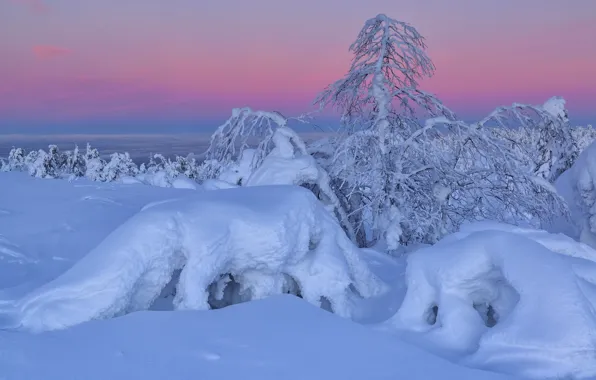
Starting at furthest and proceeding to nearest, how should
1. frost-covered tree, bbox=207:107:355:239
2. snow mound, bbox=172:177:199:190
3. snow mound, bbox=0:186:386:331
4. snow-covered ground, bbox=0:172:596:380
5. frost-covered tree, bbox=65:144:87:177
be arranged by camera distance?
frost-covered tree, bbox=65:144:87:177 < snow mound, bbox=172:177:199:190 < frost-covered tree, bbox=207:107:355:239 < snow mound, bbox=0:186:386:331 < snow-covered ground, bbox=0:172:596:380

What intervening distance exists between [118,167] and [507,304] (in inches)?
1871

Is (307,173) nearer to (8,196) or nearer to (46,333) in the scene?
(46,333)

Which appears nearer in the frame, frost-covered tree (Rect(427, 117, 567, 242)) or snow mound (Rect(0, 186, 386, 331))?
snow mound (Rect(0, 186, 386, 331))

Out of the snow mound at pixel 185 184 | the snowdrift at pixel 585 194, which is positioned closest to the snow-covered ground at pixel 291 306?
the snowdrift at pixel 585 194

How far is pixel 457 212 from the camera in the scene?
27.1 feet

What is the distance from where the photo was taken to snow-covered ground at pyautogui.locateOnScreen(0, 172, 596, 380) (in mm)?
3502

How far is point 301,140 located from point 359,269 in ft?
10.3

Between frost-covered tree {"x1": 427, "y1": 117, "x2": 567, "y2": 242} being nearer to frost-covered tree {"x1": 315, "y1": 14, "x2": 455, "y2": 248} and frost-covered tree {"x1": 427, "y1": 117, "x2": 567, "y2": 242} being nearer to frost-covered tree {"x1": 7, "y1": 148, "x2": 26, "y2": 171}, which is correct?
frost-covered tree {"x1": 315, "y1": 14, "x2": 455, "y2": 248}

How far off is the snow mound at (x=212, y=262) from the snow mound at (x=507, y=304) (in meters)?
0.96

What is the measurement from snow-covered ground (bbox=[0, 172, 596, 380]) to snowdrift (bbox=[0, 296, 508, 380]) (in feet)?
0.05

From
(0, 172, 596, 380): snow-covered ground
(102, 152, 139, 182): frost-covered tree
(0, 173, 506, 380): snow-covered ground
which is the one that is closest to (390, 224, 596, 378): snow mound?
(0, 172, 596, 380): snow-covered ground

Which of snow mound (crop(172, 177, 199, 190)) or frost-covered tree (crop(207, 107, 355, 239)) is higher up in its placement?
frost-covered tree (crop(207, 107, 355, 239))

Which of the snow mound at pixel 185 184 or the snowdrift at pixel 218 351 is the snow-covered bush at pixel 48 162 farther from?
the snowdrift at pixel 218 351

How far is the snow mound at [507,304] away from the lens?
354 cm
